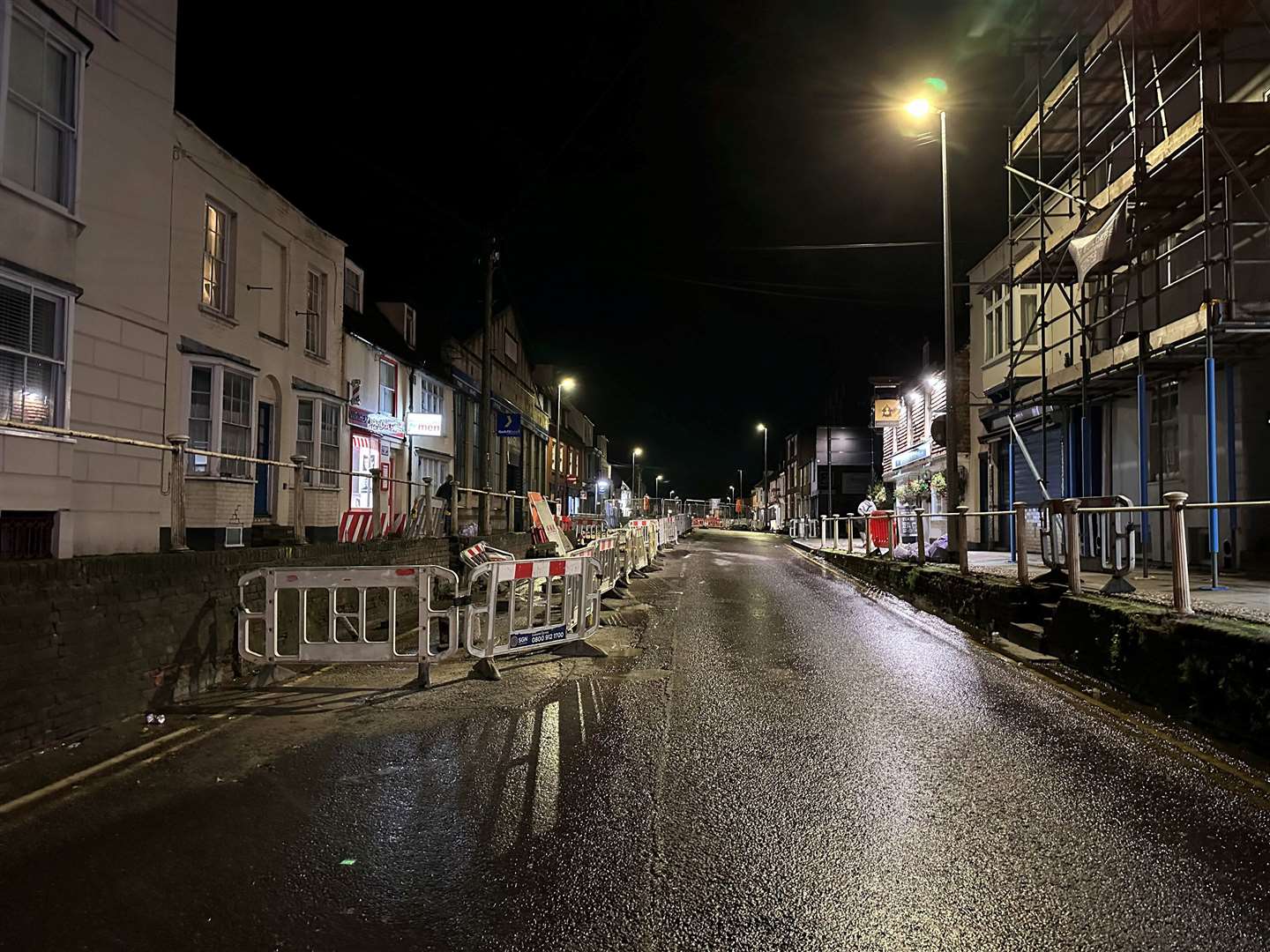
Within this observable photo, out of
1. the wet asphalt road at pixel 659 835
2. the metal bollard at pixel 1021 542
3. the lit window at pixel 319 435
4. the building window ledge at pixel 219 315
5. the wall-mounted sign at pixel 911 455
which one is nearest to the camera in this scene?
the wet asphalt road at pixel 659 835

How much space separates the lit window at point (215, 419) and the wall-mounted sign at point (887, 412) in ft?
86.8

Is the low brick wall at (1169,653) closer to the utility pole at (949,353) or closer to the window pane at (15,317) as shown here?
the utility pole at (949,353)

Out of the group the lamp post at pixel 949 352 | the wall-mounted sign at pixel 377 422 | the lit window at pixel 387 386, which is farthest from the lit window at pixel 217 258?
the lamp post at pixel 949 352

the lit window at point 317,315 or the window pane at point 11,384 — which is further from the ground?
the lit window at point 317,315

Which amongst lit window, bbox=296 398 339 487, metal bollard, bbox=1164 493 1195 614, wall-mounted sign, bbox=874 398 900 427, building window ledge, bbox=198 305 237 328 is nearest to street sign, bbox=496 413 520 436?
lit window, bbox=296 398 339 487

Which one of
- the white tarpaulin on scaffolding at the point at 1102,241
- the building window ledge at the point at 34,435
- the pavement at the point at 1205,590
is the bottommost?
the pavement at the point at 1205,590

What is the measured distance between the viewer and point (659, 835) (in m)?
3.93

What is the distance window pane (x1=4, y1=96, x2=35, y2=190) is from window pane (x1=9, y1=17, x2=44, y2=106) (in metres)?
0.21

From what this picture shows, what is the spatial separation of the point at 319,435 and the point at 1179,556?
1649 centimetres

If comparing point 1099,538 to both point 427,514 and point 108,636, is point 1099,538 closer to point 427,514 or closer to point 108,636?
point 427,514

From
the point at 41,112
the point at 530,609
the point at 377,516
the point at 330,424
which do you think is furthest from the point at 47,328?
the point at 330,424

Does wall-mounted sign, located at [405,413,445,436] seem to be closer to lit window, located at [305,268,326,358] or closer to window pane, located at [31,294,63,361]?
lit window, located at [305,268,326,358]

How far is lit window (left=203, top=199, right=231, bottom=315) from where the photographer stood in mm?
14734

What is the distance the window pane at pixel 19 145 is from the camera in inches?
346
